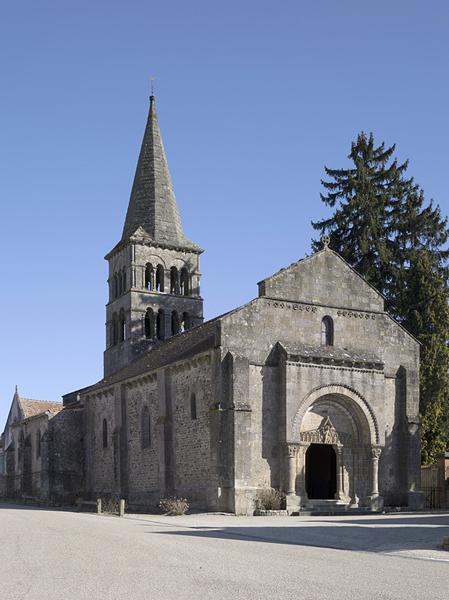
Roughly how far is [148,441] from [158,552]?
25238 millimetres

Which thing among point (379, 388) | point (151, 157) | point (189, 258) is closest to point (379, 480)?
point (379, 388)

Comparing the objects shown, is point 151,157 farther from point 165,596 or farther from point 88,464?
point 165,596

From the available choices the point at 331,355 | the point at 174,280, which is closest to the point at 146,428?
the point at 331,355

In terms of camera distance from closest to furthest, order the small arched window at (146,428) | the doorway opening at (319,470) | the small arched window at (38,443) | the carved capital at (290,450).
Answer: the carved capital at (290,450) < the doorway opening at (319,470) < the small arched window at (146,428) < the small arched window at (38,443)

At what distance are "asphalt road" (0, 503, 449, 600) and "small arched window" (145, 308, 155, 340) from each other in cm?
2894

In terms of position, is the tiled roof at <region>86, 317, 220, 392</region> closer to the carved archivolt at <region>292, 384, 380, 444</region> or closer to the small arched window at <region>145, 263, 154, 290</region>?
the carved archivolt at <region>292, 384, 380, 444</region>

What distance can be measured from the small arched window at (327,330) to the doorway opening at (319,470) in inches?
187

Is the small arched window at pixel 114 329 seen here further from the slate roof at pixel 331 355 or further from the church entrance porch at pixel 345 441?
the slate roof at pixel 331 355

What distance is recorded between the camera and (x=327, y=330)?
3844cm

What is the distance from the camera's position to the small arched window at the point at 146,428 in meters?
41.6

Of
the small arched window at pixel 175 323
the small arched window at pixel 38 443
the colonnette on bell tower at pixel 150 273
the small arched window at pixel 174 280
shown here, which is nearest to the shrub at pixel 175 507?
the colonnette on bell tower at pixel 150 273

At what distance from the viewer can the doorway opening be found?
3922cm

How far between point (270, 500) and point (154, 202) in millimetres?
26294

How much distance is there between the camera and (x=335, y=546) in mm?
18953
